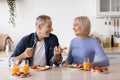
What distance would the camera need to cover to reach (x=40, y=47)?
268 centimetres

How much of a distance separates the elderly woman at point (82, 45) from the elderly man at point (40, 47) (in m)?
0.19

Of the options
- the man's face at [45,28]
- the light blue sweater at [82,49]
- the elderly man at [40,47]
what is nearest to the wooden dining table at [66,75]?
the elderly man at [40,47]

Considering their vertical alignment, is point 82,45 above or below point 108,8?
below

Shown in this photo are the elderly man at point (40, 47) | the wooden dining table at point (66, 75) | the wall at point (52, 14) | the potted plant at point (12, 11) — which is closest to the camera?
the wooden dining table at point (66, 75)

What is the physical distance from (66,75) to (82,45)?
0.62 meters

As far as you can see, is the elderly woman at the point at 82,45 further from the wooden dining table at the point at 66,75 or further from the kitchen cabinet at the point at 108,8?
the kitchen cabinet at the point at 108,8

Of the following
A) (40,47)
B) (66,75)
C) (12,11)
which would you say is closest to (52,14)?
(12,11)

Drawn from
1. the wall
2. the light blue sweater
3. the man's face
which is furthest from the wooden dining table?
the wall

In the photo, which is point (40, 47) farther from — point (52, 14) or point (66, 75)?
point (52, 14)

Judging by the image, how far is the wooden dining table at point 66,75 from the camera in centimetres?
206

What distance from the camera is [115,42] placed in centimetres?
419

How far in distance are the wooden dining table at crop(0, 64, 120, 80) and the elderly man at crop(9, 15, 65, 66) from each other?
211 mm

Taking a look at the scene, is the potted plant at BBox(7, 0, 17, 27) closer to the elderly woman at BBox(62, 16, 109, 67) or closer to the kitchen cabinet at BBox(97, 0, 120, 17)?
the kitchen cabinet at BBox(97, 0, 120, 17)

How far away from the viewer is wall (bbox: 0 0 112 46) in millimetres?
4078
